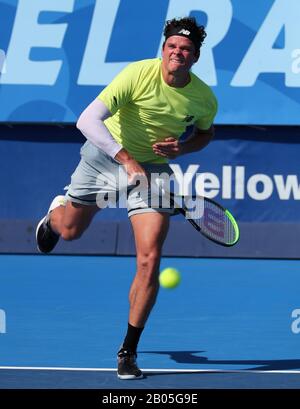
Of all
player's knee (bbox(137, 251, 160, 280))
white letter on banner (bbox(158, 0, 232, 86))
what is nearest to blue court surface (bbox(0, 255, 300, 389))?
player's knee (bbox(137, 251, 160, 280))

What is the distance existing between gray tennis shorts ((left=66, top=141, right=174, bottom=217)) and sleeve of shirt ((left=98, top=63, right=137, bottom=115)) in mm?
461

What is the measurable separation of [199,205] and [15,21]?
5.91 meters

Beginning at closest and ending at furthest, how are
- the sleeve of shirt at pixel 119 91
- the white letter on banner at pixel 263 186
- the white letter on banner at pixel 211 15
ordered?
1. the sleeve of shirt at pixel 119 91
2. the white letter on banner at pixel 211 15
3. the white letter on banner at pixel 263 186

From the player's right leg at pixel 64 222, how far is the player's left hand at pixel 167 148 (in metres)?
0.74

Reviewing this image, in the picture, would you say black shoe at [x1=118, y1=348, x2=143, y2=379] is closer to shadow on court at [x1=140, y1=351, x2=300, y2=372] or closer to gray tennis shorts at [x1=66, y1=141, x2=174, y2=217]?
shadow on court at [x1=140, y1=351, x2=300, y2=372]

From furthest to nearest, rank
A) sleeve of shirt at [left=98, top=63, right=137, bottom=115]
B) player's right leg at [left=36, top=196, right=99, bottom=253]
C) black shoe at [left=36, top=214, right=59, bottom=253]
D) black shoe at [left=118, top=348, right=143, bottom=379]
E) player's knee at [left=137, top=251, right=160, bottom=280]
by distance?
black shoe at [left=36, top=214, right=59, bottom=253], player's right leg at [left=36, top=196, right=99, bottom=253], sleeve of shirt at [left=98, top=63, right=137, bottom=115], player's knee at [left=137, top=251, right=160, bottom=280], black shoe at [left=118, top=348, right=143, bottom=379]

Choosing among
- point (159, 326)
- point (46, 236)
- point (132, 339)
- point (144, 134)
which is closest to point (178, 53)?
point (144, 134)

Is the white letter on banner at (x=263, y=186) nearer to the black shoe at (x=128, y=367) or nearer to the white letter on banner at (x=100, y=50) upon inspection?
the white letter on banner at (x=100, y=50)

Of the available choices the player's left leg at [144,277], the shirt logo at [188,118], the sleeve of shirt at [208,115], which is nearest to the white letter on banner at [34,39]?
the sleeve of shirt at [208,115]

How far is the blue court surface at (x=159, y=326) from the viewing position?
228 inches

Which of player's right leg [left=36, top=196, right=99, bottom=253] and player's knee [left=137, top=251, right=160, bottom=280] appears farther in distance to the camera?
player's right leg [left=36, top=196, right=99, bottom=253]

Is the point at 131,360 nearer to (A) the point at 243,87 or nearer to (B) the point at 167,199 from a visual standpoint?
(B) the point at 167,199

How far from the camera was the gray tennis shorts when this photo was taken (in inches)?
241
